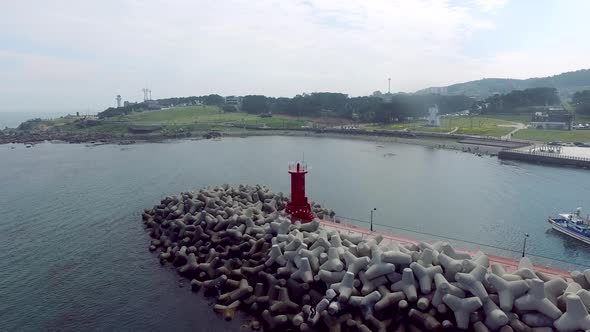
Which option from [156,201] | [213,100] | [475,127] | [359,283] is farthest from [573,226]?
[213,100]

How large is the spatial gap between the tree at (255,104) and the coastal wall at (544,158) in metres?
89.2

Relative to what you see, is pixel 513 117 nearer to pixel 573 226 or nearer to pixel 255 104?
pixel 255 104

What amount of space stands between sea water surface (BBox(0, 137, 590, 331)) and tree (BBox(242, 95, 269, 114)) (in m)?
69.7

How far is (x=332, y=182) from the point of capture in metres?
43.5

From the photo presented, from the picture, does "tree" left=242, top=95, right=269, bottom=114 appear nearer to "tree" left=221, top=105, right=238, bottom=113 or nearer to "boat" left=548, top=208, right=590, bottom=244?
"tree" left=221, top=105, right=238, bottom=113

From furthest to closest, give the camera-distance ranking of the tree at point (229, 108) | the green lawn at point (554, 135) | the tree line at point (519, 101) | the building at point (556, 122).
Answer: the tree at point (229, 108) → the tree line at point (519, 101) → the building at point (556, 122) → the green lawn at point (554, 135)

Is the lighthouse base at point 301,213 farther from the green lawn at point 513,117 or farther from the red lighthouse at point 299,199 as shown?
the green lawn at point 513,117

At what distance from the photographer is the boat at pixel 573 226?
25484 millimetres

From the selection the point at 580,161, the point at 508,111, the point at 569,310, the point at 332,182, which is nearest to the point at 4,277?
the point at 569,310

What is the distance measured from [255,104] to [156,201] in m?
106

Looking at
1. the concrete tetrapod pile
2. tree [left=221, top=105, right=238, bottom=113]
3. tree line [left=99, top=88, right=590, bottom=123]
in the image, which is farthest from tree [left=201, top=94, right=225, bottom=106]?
the concrete tetrapod pile

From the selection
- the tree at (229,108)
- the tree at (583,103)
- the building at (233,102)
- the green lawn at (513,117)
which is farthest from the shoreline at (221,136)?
the building at (233,102)

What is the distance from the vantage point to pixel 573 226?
85.7 feet

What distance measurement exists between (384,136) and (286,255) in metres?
78.9
